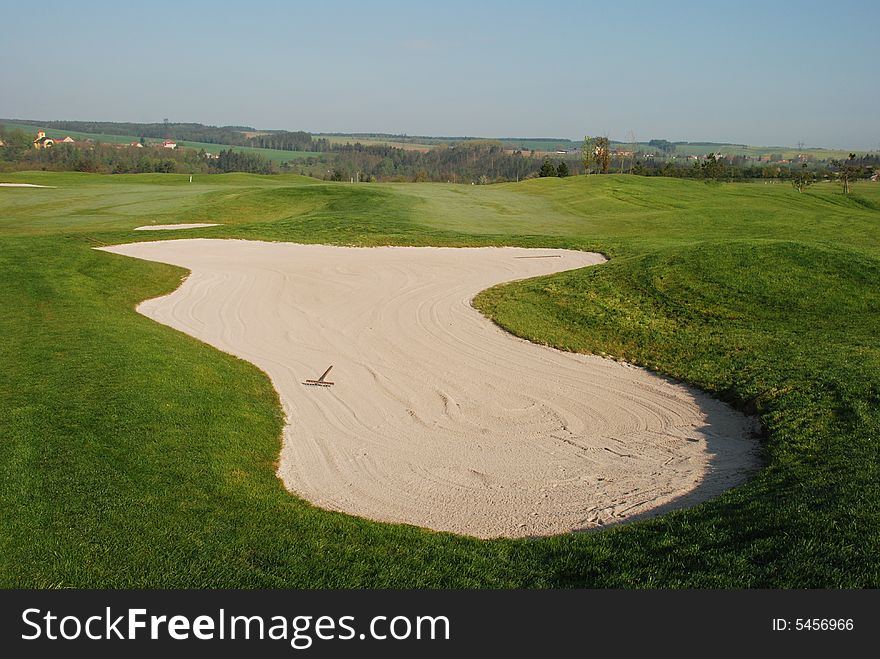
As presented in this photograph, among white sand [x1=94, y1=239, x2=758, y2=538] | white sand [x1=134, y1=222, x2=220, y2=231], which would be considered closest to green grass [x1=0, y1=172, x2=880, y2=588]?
white sand [x1=94, y1=239, x2=758, y2=538]

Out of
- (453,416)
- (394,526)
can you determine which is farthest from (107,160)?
(394,526)

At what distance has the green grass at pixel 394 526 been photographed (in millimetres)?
6492

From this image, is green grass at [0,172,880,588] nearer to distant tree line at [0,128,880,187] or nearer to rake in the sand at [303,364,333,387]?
A: rake in the sand at [303,364,333,387]

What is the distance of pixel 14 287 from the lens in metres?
20.1

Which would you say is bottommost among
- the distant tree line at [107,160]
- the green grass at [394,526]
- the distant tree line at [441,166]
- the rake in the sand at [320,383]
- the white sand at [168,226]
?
the rake in the sand at [320,383]

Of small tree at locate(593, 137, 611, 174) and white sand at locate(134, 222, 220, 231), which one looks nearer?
white sand at locate(134, 222, 220, 231)

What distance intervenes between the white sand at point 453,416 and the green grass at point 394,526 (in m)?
0.81

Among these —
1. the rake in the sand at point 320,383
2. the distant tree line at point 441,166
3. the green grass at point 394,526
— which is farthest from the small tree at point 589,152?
the rake in the sand at point 320,383

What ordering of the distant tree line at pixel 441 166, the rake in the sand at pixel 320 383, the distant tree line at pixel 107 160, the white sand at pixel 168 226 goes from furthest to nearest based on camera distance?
the distant tree line at pixel 441 166, the distant tree line at pixel 107 160, the white sand at pixel 168 226, the rake in the sand at pixel 320 383

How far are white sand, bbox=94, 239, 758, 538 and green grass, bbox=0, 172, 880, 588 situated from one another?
809 mm

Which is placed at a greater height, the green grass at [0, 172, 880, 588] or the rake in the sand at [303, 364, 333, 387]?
the green grass at [0, 172, 880, 588]

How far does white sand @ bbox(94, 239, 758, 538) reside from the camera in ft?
31.1

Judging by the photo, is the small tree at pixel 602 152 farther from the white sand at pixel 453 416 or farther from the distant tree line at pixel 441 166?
the white sand at pixel 453 416

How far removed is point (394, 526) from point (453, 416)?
A: 4.77 meters
